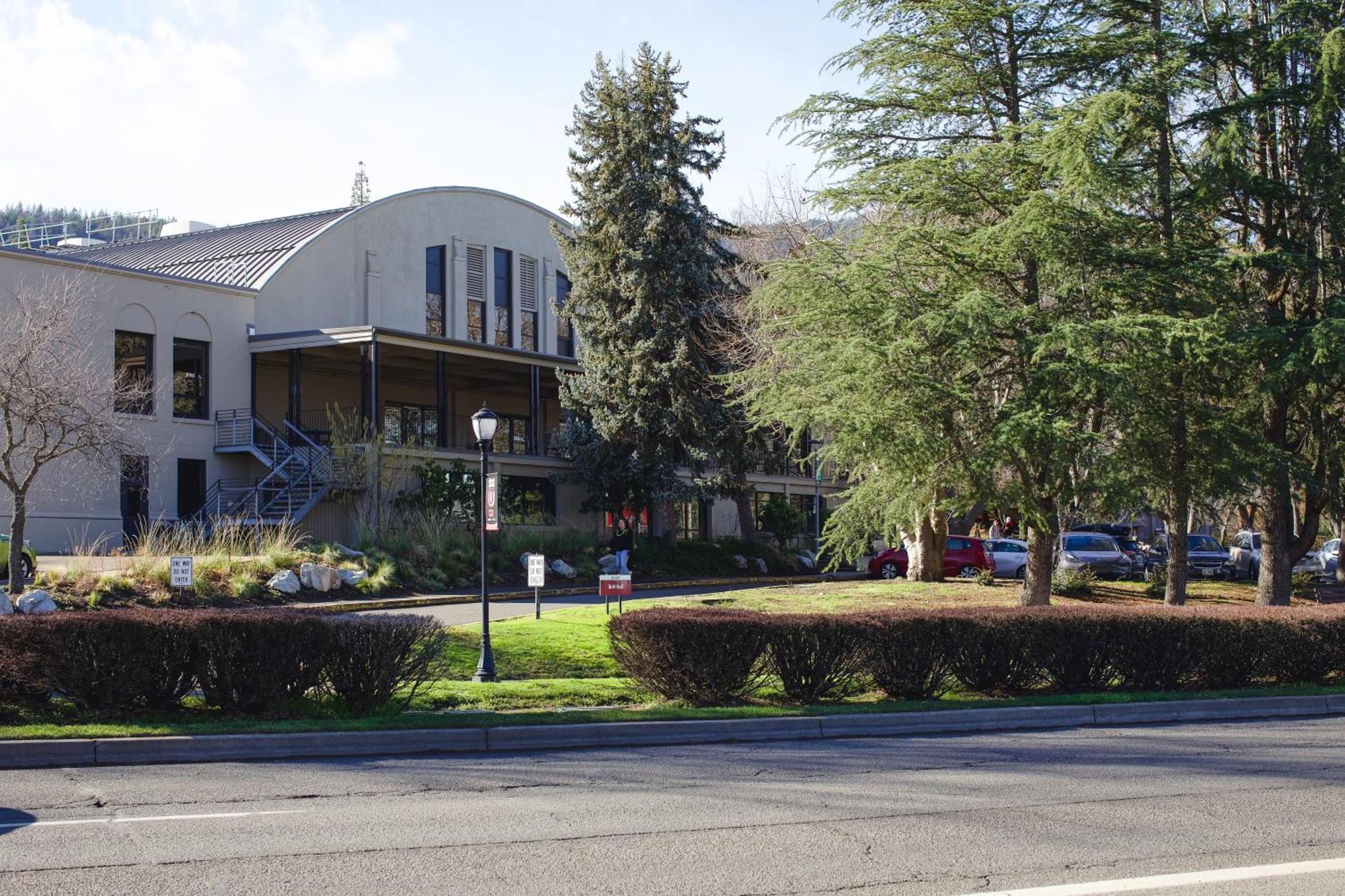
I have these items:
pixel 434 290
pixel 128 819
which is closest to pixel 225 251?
pixel 434 290

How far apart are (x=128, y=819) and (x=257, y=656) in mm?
4040

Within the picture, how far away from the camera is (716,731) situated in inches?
482

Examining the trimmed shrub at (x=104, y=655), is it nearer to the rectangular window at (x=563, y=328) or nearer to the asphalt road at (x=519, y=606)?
the asphalt road at (x=519, y=606)

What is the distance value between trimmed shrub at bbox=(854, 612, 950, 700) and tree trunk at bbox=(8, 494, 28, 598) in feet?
51.8

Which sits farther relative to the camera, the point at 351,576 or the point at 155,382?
the point at 155,382

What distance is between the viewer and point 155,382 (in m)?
35.6

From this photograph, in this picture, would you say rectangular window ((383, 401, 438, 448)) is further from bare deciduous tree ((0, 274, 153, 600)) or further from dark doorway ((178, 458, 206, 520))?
bare deciduous tree ((0, 274, 153, 600))

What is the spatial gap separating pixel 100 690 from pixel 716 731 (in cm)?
576

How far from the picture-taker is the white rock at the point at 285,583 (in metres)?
25.9

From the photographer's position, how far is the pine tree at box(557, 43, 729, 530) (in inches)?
1483

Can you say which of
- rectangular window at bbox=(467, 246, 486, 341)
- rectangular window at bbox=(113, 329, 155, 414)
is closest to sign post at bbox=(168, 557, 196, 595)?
rectangular window at bbox=(113, 329, 155, 414)

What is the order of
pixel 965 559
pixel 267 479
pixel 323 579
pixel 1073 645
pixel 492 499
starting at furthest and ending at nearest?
pixel 965 559 < pixel 267 479 < pixel 323 579 < pixel 492 499 < pixel 1073 645

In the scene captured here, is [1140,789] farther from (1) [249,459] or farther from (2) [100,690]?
(1) [249,459]

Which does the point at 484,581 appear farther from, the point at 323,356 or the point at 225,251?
the point at 225,251
